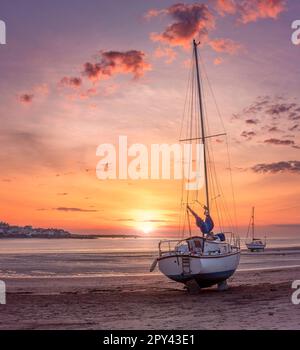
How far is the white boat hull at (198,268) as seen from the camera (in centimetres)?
2877

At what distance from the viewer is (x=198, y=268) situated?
28.7 metres

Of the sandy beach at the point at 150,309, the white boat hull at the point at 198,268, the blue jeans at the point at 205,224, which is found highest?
the blue jeans at the point at 205,224

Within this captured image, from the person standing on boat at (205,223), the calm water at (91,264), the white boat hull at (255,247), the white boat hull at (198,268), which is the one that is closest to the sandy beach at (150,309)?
the white boat hull at (198,268)

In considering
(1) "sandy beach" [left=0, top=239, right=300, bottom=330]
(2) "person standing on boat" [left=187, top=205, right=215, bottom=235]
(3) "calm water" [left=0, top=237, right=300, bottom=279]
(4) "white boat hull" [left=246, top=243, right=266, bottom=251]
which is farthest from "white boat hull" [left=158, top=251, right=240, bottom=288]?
A: (4) "white boat hull" [left=246, top=243, right=266, bottom=251]

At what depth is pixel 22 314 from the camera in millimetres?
21328

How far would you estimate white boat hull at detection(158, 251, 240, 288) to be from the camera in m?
28.8

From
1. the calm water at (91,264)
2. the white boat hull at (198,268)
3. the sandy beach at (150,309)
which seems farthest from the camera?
the calm water at (91,264)

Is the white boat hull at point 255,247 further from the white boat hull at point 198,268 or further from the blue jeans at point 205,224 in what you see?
the white boat hull at point 198,268

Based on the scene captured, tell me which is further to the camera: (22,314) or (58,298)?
(58,298)

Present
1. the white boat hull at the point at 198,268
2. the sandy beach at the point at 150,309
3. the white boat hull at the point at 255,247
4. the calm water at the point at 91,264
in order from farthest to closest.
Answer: the white boat hull at the point at 255,247, the calm water at the point at 91,264, the white boat hull at the point at 198,268, the sandy beach at the point at 150,309

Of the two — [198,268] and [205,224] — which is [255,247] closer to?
[205,224]
